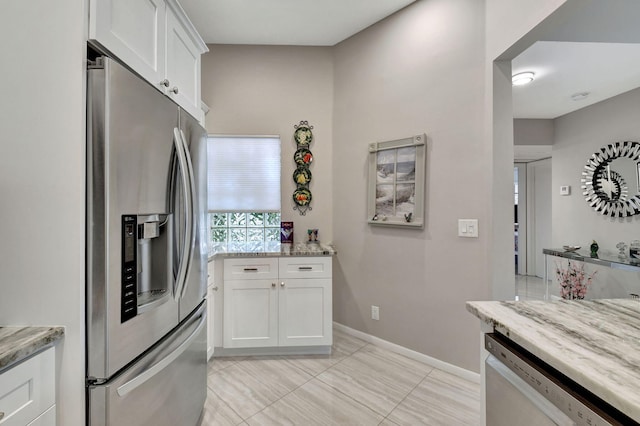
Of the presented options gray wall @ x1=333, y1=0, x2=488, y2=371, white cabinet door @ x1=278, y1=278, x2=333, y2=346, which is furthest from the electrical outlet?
white cabinet door @ x1=278, y1=278, x2=333, y2=346

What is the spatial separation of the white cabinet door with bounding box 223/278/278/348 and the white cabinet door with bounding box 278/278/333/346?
0.07 meters

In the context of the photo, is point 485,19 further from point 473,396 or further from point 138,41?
point 473,396

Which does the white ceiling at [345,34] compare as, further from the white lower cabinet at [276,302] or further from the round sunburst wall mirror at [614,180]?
the white lower cabinet at [276,302]

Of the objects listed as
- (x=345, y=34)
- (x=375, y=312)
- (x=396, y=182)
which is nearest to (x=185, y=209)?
(x=396, y=182)

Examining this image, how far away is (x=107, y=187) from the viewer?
0.90 m

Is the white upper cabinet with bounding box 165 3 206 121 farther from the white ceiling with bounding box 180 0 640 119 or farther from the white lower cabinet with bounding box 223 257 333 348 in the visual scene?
the white lower cabinet with bounding box 223 257 333 348

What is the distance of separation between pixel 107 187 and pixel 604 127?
5346 millimetres

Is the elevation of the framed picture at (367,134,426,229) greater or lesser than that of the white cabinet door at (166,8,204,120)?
lesser

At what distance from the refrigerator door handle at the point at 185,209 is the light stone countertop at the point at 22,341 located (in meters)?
0.44

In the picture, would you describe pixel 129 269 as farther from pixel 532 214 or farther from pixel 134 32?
pixel 532 214

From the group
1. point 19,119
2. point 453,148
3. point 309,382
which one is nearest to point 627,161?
point 453,148

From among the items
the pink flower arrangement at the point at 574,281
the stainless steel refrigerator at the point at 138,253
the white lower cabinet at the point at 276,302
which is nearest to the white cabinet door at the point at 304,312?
the white lower cabinet at the point at 276,302

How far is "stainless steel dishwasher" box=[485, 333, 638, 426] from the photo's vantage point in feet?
2.03

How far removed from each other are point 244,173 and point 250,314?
1469 mm
